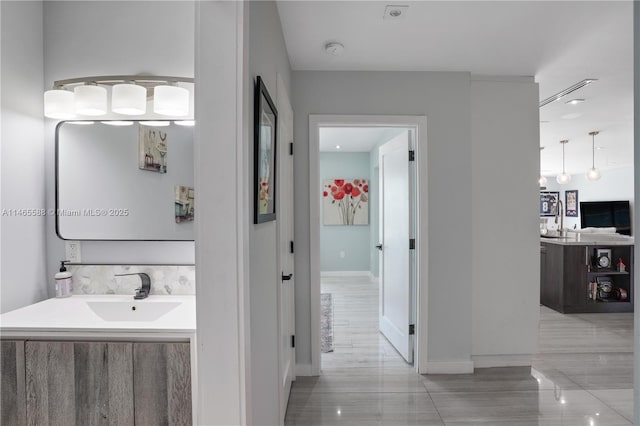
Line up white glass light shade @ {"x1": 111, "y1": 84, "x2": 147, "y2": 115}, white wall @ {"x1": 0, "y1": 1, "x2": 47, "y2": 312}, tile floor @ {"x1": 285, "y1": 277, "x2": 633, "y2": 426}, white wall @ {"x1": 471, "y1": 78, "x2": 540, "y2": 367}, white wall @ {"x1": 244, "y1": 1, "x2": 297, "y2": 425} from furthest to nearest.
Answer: white wall @ {"x1": 471, "y1": 78, "x2": 540, "y2": 367} → tile floor @ {"x1": 285, "y1": 277, "x2": 633, "y2": 426} → white glass light shade @ {"x1": 111, "y1": 84, "x2": 147, "y2": 115} → white wall @ {"x1": 0, "y1": 1, "x2": 47, "y2": 312} → white wall @ {"x1": 244, "y1": 1, "x2": 297, "y2": 425}

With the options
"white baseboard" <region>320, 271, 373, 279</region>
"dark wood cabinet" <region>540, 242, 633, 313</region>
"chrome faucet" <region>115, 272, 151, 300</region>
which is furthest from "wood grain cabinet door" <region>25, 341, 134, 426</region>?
"white baseboard" <region>320, 271, 373, 279</region>

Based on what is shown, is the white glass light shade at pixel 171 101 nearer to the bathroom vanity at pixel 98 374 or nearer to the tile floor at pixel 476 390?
the bathroom vanity at pixel 98 374

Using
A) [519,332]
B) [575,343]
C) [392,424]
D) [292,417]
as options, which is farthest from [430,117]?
[575,343]

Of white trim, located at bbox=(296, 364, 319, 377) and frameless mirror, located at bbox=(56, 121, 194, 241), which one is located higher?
frameless mirror, located at bbox=(56, 121, 194, 241)

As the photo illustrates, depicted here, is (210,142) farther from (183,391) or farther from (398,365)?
(398,365)

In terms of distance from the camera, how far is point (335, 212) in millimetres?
6578

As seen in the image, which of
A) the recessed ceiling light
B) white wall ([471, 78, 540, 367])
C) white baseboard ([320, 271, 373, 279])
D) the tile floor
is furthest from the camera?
white baseboard ([320, 271, 373, 279])

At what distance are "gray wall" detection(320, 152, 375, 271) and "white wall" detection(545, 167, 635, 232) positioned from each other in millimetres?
6248

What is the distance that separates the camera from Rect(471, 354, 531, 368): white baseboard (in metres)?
2.80

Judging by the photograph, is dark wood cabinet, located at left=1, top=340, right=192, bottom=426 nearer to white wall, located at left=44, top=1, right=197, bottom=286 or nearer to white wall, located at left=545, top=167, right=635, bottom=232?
white wall, located at left=44, top=1, right=197, bottom=286

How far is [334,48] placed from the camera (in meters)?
2.24

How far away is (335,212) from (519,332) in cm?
413

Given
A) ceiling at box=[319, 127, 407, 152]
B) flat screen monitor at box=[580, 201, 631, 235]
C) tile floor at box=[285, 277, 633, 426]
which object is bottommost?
tile floor at box=[285, 277, 633, 426]

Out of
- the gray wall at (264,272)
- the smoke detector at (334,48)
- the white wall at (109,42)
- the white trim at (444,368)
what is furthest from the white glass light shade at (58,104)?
the white trim at (444,368)
